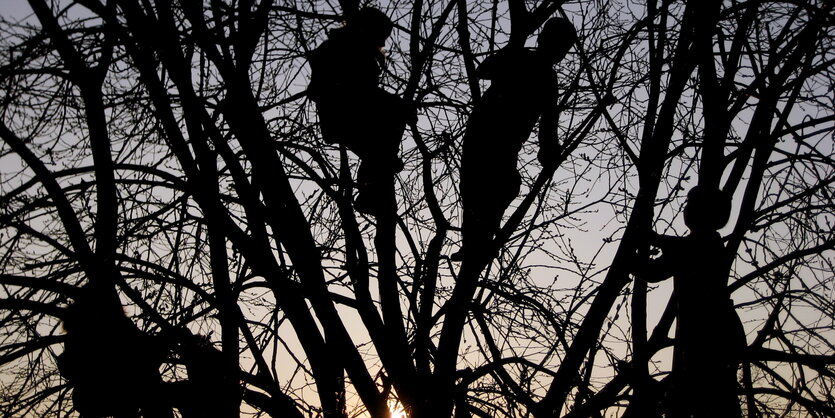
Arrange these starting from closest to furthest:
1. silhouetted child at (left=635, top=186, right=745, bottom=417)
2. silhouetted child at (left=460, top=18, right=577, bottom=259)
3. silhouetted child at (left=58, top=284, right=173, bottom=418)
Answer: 1. silhouetted child at (left=635, top=186, right=745, bottom=417)
2. silhouetted child at (left=58, top=284, right=173, bottom=418)
3. silhouetted child at (left=460, top=18, right=577, bottom=259)

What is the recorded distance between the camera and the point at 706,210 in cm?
389

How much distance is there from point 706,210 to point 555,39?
4.35 ft

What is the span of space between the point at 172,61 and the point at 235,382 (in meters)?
1.79

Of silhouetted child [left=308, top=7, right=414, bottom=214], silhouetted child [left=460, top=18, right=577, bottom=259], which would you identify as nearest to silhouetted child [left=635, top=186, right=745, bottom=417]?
silhouetted child [left=460, top=18, right=577, bottom=259]

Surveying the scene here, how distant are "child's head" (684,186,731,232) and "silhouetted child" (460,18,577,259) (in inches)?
31.7

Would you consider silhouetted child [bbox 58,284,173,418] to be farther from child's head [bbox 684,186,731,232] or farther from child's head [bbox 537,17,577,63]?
child's head [bbox 684,186,731,232]

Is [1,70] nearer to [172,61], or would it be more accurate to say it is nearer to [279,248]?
[172,61]

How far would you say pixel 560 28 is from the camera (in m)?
4.39

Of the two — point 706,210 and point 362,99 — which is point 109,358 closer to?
point 362,99

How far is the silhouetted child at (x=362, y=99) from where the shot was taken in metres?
4.49

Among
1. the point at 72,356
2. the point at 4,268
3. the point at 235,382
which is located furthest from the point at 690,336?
the point at 4,268

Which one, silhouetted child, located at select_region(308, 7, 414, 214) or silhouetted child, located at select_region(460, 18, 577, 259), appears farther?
silhouetted child, located at select_region(308, 7, 414, 214)

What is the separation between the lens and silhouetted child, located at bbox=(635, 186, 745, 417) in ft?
11.4

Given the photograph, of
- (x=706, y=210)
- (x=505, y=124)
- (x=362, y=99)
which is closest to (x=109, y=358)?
(x=362, y=99)
